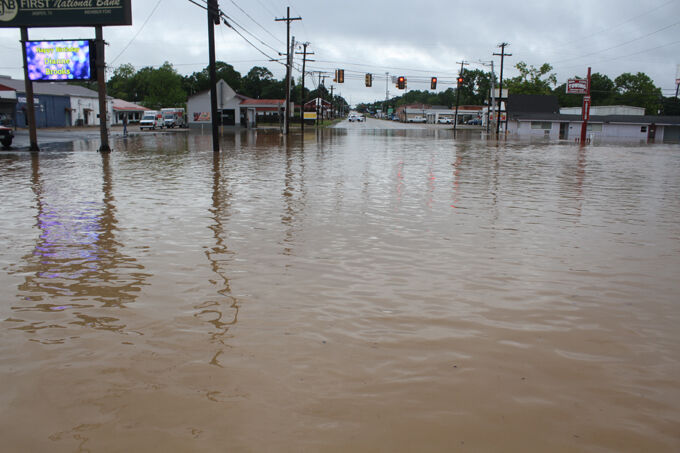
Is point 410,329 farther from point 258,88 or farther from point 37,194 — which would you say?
point 258,88

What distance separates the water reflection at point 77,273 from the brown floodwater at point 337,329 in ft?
0.13

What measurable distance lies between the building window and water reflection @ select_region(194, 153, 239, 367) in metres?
79.6

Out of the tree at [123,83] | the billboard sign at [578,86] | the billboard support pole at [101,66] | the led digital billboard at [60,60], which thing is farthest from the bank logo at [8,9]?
the tree at [123,83]

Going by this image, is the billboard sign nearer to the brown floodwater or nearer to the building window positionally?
the building window

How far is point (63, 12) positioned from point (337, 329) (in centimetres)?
2715

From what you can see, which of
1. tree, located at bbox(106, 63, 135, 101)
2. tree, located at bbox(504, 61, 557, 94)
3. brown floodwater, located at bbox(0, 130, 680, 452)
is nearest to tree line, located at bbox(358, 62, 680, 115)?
tree, located at bbox(504, 61, 557, 94)

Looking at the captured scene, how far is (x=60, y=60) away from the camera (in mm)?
26969

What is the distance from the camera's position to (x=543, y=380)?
4.28 m

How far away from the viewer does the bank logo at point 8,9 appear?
25859 mm

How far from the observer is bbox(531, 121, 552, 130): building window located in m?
82.3

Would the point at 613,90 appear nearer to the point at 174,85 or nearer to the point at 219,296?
the point at 174,85

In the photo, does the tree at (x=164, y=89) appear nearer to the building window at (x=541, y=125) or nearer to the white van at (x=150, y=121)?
the white van at (x=150, y=121)

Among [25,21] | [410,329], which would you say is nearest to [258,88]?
[25,21]

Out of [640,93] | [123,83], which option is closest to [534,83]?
[640,93]
